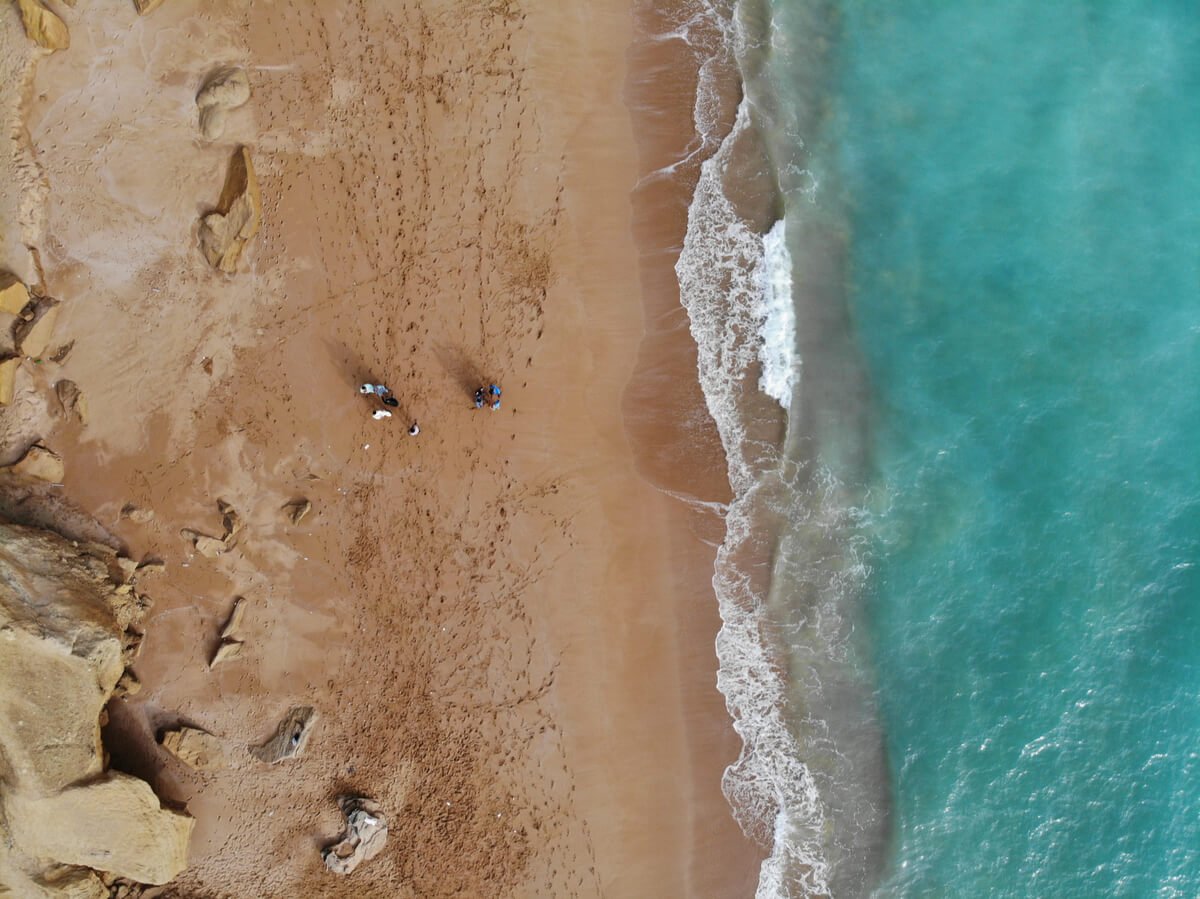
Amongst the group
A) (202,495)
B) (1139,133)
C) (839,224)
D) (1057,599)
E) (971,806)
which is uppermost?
(1139,133)

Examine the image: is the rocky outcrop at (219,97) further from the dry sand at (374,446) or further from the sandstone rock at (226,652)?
the sandstone rock at (226,652)

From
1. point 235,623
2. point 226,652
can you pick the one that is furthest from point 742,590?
point 226,652

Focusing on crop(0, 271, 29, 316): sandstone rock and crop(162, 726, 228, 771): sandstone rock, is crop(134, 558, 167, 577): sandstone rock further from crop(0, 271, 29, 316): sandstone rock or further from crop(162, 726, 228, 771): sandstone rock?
crop(0, 271, 29, 316): sandstone rock

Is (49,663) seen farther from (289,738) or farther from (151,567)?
(289,738)

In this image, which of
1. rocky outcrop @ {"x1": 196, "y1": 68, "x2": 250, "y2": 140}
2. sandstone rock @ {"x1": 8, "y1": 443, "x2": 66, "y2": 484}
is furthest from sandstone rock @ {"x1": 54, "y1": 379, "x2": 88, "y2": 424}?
rocky outcrop @ {"x1": 196, "y1": 68, "x2": 250, "y2": 140}

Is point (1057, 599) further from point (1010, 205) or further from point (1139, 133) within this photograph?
point (1139, 133)

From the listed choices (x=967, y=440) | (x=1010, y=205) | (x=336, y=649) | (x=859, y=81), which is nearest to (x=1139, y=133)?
(x=1010, y=205)
